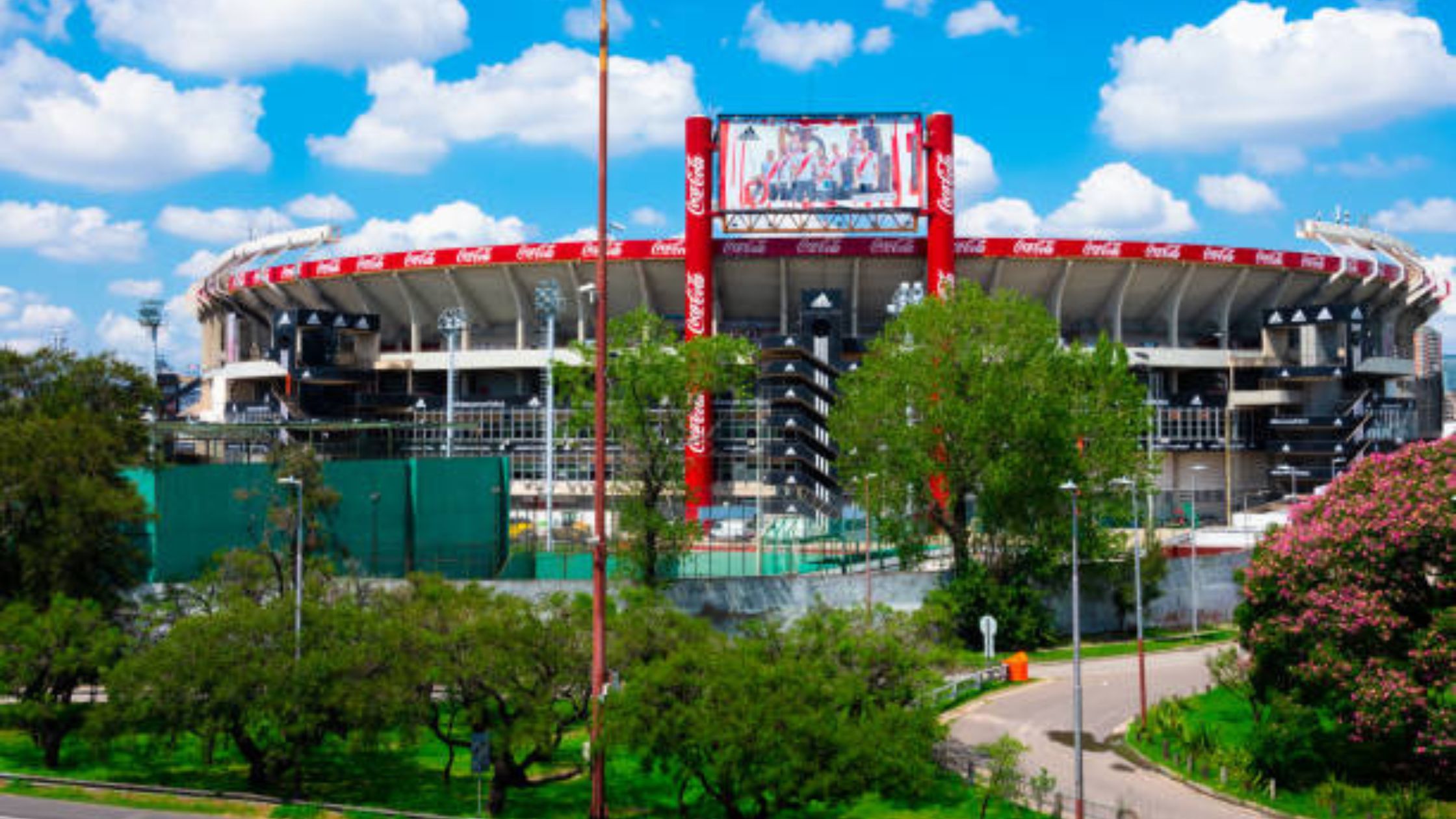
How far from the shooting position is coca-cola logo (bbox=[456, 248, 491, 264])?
86.6 metres

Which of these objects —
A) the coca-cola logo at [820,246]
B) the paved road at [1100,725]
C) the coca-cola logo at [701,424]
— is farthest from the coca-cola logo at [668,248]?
the paved road at [1100,725]

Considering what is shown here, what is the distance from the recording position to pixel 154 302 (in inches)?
3479

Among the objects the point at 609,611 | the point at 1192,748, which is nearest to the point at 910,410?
the point at 1192,748

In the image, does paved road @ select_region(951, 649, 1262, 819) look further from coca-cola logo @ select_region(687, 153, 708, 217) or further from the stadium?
coca-cola logo @ select_region(687, 153, 708, 217)

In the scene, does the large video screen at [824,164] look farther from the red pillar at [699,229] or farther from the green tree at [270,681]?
the green tree at [270,681]

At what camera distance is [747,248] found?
269 feet

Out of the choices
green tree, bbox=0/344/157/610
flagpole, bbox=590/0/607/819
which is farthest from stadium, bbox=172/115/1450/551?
flagpole, bbox=590/0/607/819

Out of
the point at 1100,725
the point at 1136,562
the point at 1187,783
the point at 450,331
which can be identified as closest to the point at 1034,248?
the point at 450,331

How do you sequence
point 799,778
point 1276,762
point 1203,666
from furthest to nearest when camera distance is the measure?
1. point 1203,666
2. point 1276,762
3. point 799,778

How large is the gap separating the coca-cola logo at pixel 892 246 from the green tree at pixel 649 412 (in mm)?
37953

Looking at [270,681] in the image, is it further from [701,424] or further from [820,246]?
[820,246]

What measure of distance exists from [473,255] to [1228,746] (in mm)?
66815

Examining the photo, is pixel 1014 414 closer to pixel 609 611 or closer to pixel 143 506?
pixel 609 611

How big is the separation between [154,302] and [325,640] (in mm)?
70094
